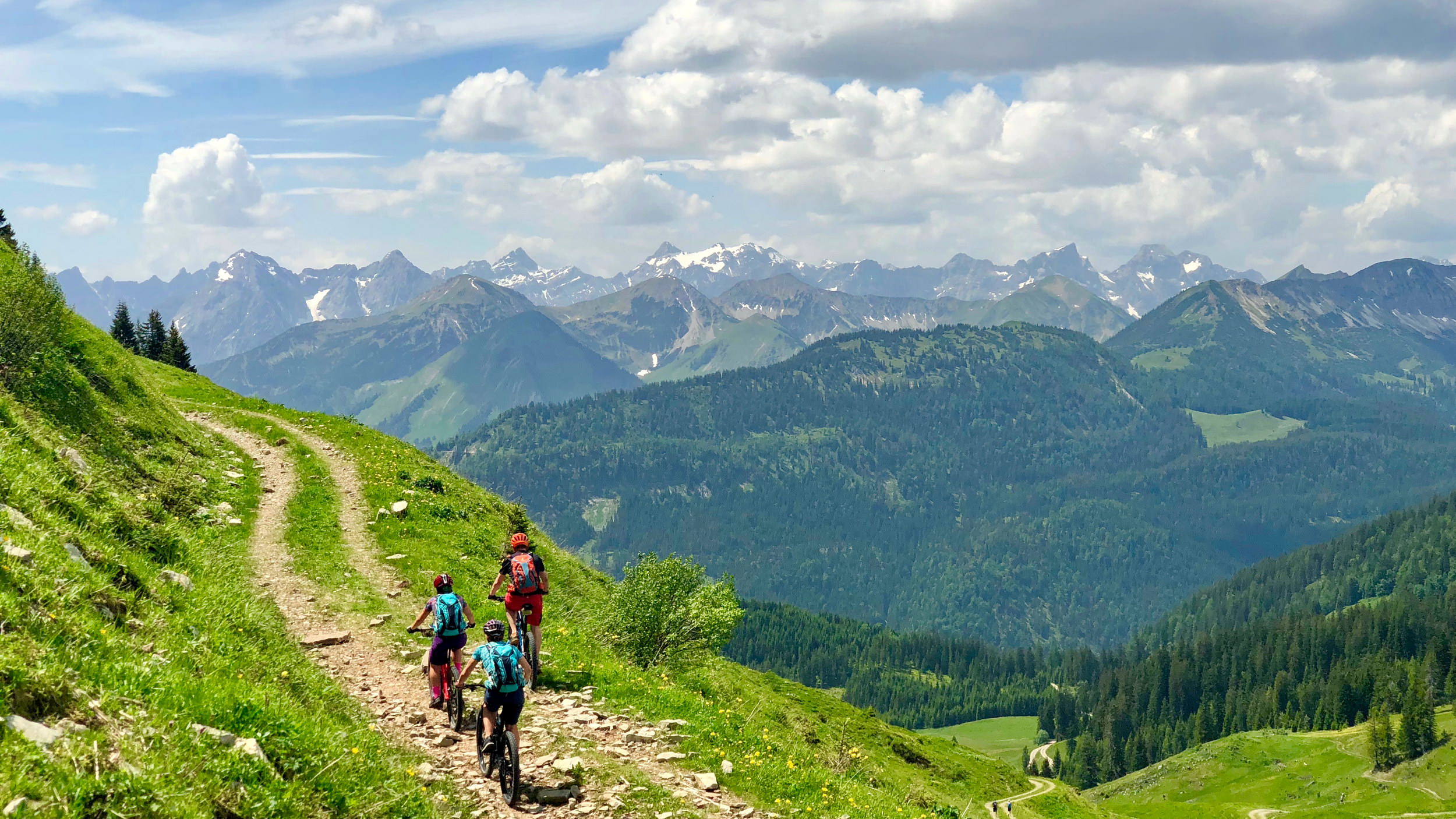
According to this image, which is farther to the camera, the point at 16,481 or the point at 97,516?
the point at 97,516

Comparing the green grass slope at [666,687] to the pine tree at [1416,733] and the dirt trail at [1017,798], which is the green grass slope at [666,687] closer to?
the dirt trail at [1017,798]

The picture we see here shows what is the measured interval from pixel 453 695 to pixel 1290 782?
201 meters

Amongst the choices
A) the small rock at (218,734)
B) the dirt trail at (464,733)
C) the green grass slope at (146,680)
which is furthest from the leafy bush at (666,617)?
the small rock at (218,734)

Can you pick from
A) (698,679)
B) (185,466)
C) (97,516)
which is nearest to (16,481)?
(97,516)

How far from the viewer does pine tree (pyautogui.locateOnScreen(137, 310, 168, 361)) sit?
114875mm

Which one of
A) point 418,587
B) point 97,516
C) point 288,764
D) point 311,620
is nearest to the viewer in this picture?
point 288,764

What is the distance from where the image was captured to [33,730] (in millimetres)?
10039

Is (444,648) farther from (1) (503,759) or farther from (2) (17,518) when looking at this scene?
(2) (17,518)

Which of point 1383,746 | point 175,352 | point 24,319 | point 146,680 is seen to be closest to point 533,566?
point 146,680

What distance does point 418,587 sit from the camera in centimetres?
3152

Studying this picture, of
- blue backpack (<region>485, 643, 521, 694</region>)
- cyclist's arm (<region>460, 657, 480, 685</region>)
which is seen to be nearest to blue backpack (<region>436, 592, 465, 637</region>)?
cyclist's arm (<region>460, 657, 480, 685</region>)

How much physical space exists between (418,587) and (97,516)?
12.5 meters

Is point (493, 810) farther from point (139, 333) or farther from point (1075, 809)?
point (139, 333)

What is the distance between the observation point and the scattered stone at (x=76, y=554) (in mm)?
15930
